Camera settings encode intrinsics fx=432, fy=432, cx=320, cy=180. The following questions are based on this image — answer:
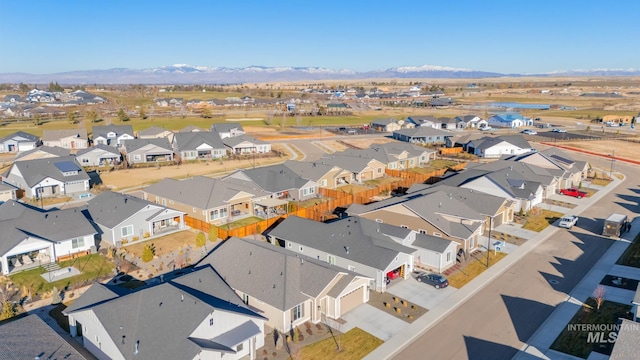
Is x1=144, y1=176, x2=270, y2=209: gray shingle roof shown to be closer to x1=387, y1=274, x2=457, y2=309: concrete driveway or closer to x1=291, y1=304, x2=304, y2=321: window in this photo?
x1=291, y1=304, x2=304, y2=321: window

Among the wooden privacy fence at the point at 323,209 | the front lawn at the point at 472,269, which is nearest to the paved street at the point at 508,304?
the front lawn at the point at 472,269

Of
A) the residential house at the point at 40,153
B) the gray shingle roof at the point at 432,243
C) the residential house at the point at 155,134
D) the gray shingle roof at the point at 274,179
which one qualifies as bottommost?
the gray shingle roof at the point at 432,243

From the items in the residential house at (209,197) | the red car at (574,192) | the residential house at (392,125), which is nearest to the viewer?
the residential house at (209,197)

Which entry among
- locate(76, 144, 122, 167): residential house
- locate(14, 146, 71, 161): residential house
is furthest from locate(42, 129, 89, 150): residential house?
locate(76, 144, 122, 167): residential house

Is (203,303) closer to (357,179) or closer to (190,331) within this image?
(190,331)

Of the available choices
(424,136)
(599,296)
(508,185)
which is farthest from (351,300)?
(424,136)

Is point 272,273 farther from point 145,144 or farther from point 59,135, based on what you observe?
point 59,135

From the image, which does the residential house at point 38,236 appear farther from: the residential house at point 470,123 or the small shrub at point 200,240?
the residential house at point 470,123
